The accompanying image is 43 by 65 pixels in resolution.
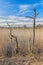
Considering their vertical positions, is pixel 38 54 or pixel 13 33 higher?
pixel 13 33

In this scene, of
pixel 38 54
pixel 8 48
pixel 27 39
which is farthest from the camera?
pixel 27 39

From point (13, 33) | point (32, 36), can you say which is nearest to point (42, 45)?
point (32, 36)

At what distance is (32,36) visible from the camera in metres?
12.1

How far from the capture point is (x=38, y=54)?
10.4 m

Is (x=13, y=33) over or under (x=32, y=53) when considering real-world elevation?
over

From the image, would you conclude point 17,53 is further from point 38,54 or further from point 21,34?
point 21,34

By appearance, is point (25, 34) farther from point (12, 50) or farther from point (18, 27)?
point (12, 50)

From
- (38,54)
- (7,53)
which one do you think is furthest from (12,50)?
(38,54)

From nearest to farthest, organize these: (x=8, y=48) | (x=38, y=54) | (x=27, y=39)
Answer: (x=38, y=54)
(x=8, y=48)
(x=27, y=39)

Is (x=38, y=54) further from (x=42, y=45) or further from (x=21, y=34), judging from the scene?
(x=21, y=34)

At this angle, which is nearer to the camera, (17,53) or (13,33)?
(17,53)

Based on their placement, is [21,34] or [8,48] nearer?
[8,48]

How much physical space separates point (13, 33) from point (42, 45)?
58.5 inches

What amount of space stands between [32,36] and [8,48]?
1.50m
